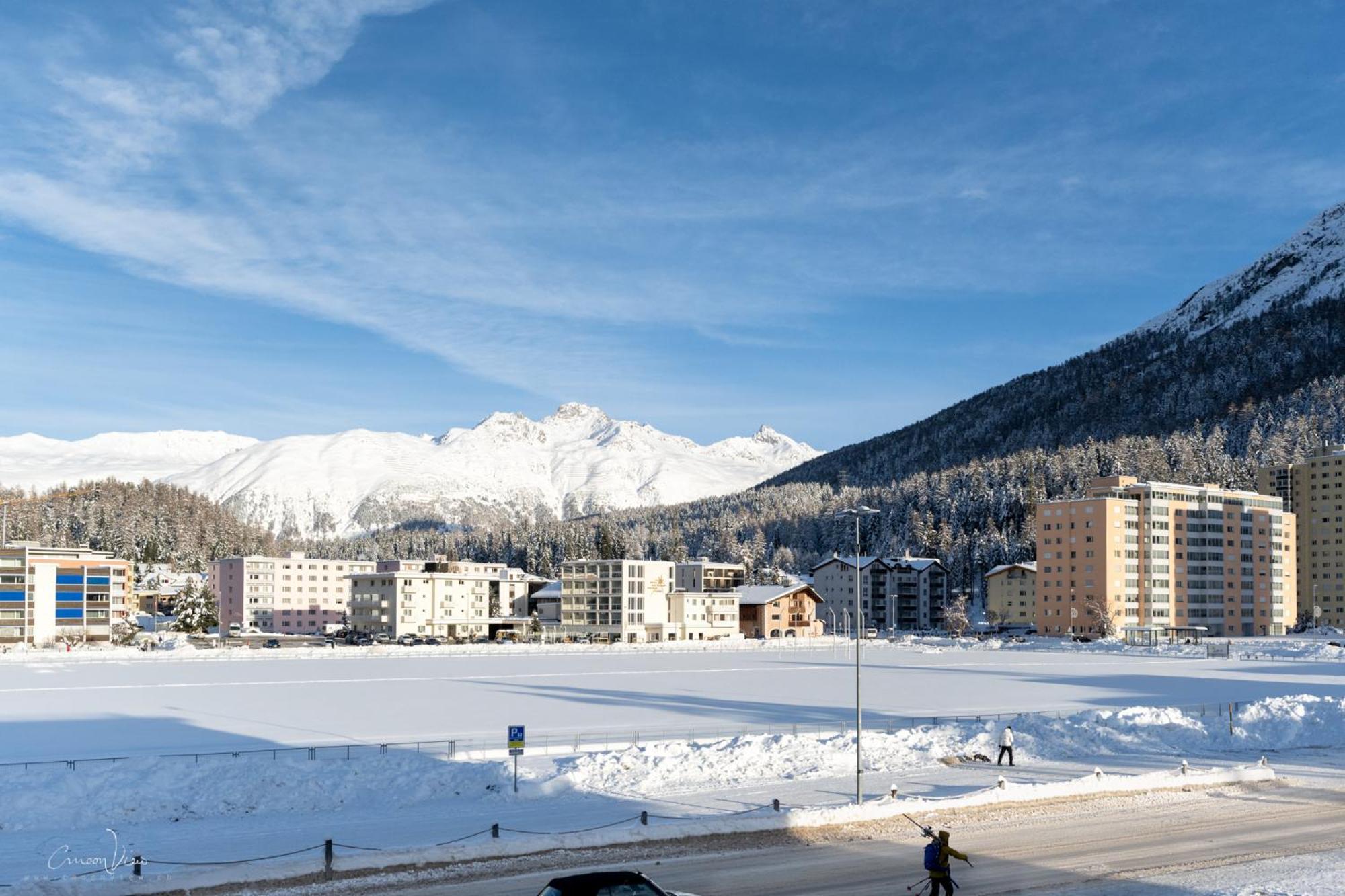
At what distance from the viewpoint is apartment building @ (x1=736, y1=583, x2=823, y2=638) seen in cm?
16488

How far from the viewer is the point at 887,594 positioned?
193125 mm

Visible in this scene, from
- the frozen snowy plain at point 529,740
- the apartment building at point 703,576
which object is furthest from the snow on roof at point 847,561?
the frozen snowy plain at point 529,740

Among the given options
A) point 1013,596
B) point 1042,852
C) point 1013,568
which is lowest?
point 1013,596

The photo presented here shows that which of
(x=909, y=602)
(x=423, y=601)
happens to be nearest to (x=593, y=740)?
(x=423, y=601)

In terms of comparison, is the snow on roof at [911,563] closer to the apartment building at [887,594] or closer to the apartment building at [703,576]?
the apartment building at [887,594]

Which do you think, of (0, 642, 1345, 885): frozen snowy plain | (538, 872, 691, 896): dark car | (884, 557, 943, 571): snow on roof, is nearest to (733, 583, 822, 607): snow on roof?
(884, 557, 943, 571): snow on roof

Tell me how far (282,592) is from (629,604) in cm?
7229

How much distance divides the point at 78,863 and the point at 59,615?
12356 centimetres

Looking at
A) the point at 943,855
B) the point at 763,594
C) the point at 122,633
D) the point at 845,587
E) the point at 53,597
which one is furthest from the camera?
the point at 845,587

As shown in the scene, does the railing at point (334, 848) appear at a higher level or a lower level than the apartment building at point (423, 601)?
higher

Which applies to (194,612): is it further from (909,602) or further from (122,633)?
(909,602)

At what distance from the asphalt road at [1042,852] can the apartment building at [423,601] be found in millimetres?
132764

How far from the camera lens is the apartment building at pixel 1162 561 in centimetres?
15000

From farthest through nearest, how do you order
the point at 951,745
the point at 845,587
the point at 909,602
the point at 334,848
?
the point at 909,602 < the point at 845,587 < the point at 951,745 < the point at 334,848
